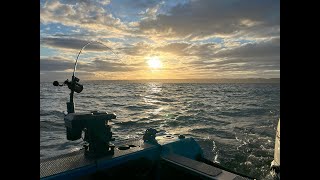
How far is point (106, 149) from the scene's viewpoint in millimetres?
5238

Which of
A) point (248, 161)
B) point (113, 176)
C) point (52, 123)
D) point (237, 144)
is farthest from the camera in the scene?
point (52, 123)

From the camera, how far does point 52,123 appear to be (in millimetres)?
22844
